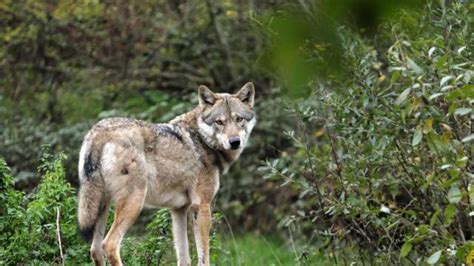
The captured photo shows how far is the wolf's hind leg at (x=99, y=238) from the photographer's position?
19.4ft

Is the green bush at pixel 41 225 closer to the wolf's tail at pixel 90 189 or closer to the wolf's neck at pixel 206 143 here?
the wolf's tail at pixel 90 189

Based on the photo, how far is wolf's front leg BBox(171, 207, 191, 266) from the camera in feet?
22.3

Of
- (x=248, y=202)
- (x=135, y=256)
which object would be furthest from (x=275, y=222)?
(x=135, y=256)

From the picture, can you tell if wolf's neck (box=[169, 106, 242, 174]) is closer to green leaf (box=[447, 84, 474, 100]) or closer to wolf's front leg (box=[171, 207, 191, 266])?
wolf's front leg (box=[171, 207, 191, 266])

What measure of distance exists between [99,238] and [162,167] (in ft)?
2.29

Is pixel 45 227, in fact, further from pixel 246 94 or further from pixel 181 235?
pixel 246 94

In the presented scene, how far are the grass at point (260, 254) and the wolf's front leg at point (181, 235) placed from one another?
429 millimetres

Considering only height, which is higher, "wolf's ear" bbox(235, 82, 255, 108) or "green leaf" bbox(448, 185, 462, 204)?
"green leaf" bbox(448, 185, 462, 204)

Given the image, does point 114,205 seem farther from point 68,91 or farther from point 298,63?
point 68,91

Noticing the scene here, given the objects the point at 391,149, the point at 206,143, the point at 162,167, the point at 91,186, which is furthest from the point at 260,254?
the point at 91,186

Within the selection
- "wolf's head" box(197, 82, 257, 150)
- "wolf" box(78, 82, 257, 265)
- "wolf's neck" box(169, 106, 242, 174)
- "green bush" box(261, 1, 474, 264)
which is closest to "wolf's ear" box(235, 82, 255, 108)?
"wolf" box(78, 82, 257, 265)

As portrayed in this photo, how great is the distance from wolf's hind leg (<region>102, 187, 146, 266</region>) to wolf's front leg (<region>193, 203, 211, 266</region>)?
0.81m

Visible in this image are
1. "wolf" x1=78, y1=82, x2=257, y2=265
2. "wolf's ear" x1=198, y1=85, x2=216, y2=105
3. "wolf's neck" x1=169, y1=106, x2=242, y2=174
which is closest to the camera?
"wolf" x1=78, y1=82, x2=257, y2=265

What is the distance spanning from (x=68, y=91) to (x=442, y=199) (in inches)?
311
